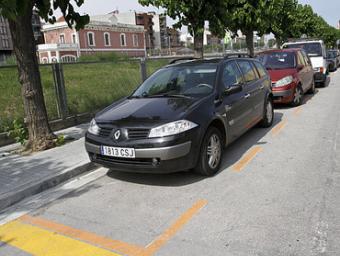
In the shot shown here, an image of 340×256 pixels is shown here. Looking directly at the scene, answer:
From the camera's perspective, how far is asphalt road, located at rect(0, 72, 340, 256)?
3.29 metres

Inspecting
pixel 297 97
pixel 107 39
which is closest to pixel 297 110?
pixel 297 97

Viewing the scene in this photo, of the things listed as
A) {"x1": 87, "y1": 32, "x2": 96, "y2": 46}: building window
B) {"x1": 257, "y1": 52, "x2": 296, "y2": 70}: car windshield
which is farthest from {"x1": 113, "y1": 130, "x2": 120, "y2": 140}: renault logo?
{"x1": 87, "y1": 32, "x2": 96, "y2": 46}: building window

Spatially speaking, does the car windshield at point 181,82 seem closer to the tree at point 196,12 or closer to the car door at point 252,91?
the car door at point 252,91

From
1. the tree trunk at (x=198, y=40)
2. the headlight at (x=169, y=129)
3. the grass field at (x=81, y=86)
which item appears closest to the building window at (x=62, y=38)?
the grass field at (x=81, y=86)

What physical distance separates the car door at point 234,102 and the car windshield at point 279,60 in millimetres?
4842

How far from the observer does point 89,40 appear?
213 feet

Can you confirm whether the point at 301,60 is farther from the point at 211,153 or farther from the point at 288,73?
the point at 211,153

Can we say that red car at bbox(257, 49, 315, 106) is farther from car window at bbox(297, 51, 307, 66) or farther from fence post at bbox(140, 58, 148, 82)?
fence post at bbox(140, 58, 148, 82)

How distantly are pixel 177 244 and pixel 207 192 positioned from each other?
1274mm

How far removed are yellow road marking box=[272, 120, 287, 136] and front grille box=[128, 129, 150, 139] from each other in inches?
148

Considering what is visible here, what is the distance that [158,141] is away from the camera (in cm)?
440

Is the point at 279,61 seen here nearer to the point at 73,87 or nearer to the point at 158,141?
the point at 73,87

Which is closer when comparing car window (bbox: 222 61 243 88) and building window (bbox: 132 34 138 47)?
car window (bbox: 222 61 243 88)

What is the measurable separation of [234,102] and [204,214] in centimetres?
248
